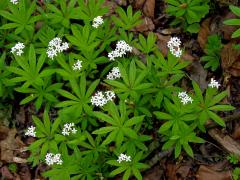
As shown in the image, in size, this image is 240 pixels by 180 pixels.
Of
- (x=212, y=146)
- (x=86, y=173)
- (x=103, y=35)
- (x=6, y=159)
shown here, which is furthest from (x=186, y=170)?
(x=6, y=159)

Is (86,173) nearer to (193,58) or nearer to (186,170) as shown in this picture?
(186,170)

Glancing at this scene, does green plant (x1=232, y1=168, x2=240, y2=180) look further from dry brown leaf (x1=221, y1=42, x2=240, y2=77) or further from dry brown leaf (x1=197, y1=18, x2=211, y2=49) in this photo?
dry brown leaf (x1=197, y1=18, x2=211, y2=49)

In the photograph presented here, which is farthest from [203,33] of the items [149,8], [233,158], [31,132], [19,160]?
[19,160]

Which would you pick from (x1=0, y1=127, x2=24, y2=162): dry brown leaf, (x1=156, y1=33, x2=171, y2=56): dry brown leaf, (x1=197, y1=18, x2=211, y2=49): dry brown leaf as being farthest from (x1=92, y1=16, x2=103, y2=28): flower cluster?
(x1=0, y1=127, x2=24, y2=162): dry brown leaf

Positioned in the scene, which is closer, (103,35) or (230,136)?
(230,136)

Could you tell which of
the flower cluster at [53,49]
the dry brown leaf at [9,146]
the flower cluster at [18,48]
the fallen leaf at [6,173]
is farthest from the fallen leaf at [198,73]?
the fallen leaf at [6,173]

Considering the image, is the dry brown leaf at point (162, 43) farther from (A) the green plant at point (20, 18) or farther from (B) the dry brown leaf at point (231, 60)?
(A) the green plant at point (20, 18)

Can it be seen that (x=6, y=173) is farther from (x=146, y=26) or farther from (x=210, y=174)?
(x=146, y=26)
